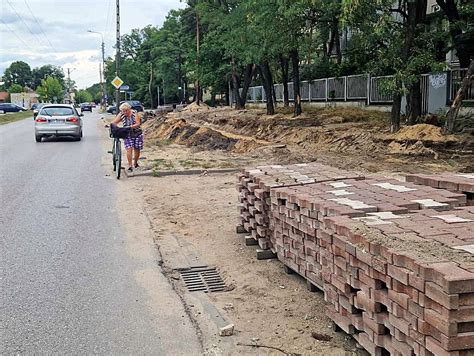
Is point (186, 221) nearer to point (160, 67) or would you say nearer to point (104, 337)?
point (104, 337)

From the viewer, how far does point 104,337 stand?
15.3 feet

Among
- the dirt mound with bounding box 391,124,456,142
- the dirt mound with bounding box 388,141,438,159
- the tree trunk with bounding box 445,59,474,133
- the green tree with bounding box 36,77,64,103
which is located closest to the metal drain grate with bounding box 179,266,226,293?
the dirt mound with bounding box 388,141,438,159

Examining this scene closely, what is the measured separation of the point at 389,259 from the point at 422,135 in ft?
47.2

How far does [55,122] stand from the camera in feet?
82.3

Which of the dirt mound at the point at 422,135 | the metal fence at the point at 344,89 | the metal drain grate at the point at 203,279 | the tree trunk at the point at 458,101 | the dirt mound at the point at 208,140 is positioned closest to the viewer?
the metal drain grate at the point at 203,279

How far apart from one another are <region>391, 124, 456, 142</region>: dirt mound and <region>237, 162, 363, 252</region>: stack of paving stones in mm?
10012

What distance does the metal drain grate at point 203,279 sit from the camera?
5.96 m

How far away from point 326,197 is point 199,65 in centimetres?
4263

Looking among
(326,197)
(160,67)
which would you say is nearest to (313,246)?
(326,197)

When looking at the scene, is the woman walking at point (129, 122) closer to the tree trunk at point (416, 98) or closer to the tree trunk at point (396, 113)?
the tree trunk at point (396, 113)

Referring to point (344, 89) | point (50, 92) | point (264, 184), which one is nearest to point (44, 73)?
point (50, 92)

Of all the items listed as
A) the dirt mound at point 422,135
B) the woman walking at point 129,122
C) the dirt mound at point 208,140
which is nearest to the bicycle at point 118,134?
the woman walking at point 129,122

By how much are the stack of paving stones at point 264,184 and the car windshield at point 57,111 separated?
63.1 feet

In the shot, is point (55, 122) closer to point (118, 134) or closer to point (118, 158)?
point (118, 158)
